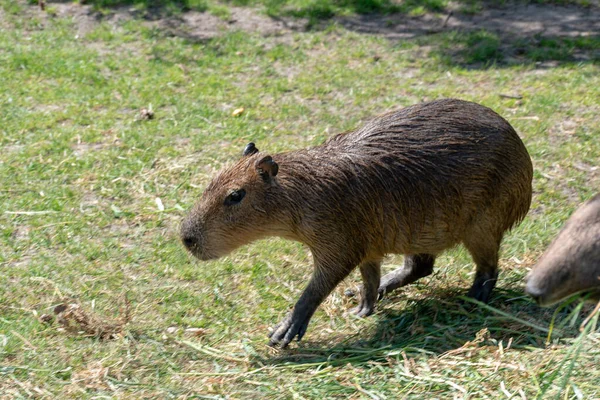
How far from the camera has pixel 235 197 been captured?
452 cm

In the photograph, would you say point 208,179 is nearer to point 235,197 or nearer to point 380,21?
point 235,197

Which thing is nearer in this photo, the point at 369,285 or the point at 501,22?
the point at 369,285

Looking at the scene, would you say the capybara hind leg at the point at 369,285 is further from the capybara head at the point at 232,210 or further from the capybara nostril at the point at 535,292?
the capybara nostril at the point at 535,292

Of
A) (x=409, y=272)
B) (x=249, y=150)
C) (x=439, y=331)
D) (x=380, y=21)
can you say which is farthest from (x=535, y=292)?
(x=380, y=21)

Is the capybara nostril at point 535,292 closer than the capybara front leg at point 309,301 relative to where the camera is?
Yes

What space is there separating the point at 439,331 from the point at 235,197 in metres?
1.27

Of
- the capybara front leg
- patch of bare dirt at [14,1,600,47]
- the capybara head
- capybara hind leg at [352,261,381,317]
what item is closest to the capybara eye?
the capybara head

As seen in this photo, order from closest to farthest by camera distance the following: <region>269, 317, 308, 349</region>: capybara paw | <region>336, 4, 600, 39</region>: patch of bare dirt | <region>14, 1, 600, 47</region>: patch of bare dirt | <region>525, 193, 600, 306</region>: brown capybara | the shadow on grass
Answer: <region>525, 193, 600, 306</region>: brown capybara, the shadow on grass, <region>269, 317, 308, 349</region>: capybara paw, <region>336, 4, 600, 39</region>: patch of bare dirt, <region>14, 1, 600, 47</region>: patch of bare dirt

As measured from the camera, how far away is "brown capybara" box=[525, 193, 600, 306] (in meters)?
2.97

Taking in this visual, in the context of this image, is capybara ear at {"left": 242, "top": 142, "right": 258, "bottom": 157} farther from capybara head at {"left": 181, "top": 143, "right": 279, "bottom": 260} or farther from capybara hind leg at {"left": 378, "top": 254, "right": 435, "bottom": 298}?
capybara hind leg at {"left": 378, "top": 254, "right": 435, "bottom": 298}

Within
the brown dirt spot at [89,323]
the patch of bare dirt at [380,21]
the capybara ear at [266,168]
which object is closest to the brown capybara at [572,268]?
the capybara ear at [266,168]

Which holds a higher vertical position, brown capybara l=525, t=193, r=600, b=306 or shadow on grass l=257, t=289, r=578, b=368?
brown capybara l=525, t=193, r=600, b=306

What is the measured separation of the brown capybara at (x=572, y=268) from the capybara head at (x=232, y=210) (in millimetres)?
1803

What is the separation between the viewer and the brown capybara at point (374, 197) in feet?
14.7
